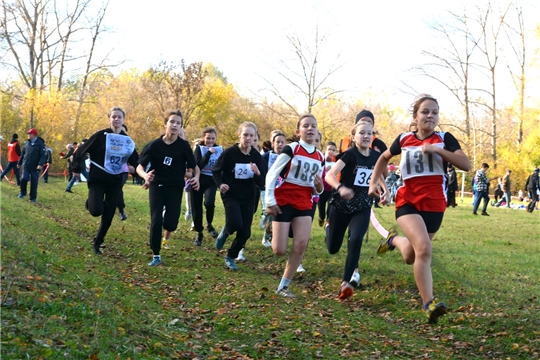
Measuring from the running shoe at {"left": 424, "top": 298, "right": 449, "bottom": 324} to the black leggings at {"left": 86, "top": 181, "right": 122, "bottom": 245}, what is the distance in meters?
5.98

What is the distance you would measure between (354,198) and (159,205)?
10.5 ft

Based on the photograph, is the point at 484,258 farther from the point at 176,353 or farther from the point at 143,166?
the point at 176,353

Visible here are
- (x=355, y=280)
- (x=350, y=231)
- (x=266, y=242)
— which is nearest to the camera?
(x=350, y=231)

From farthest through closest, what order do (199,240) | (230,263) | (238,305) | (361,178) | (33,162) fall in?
(33,162), (199,240), (230,263), (361,178), (238,305)

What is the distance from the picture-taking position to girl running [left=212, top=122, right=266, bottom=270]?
10.3 meters

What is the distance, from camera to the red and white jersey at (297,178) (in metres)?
8.36

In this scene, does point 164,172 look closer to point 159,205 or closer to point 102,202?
point 159,205

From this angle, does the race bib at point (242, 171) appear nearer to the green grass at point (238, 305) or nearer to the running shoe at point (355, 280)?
the green grass at point (238, 305)

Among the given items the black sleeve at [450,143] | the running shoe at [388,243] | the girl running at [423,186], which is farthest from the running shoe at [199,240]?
the black sleeve at [450,143]

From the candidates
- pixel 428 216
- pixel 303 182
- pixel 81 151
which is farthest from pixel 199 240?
pixel 428 216

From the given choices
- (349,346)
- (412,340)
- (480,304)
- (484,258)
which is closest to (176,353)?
(349,346)

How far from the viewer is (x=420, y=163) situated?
22.4ft

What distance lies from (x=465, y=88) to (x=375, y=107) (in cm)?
1828

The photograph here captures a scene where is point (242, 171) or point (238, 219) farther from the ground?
point (242, 171)
